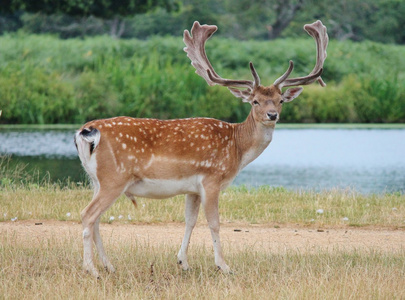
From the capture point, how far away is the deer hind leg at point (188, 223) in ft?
26.2

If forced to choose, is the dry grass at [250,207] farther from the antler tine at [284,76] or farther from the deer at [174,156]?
the antler tine at [284,76]

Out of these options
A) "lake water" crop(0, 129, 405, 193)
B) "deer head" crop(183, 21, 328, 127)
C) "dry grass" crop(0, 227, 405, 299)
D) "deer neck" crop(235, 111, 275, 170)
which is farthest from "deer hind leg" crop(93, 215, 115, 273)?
"lake water" crop(0, 129, 405, 193)

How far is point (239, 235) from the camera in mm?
10023

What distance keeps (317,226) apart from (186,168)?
3679 mm

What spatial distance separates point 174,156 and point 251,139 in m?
0.91

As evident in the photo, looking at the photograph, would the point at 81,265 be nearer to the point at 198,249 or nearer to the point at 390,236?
the point at 198,249

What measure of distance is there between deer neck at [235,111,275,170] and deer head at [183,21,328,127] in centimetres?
9

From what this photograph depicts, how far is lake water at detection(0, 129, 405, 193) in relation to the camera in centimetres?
1800

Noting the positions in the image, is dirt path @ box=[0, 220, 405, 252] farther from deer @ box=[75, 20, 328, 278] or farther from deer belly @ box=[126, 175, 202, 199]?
deer belly @ box=[126, 175, 202, 199]

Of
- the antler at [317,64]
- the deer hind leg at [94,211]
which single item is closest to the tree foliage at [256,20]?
the antler at [317,64]

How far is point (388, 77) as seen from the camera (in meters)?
31.4

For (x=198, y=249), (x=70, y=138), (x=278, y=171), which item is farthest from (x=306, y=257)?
(x=70, y=138)

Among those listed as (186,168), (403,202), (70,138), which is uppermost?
(186,168)

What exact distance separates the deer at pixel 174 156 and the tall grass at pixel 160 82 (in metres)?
18.6
